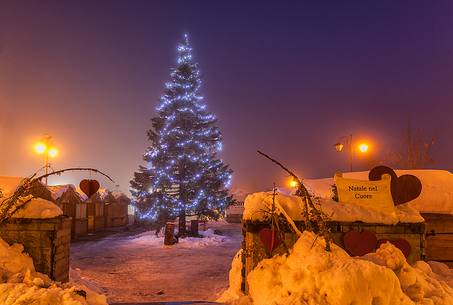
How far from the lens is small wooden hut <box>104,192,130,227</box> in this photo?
3283 cm

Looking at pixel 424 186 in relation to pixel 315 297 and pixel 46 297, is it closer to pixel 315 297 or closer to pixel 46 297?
pixel 315 297

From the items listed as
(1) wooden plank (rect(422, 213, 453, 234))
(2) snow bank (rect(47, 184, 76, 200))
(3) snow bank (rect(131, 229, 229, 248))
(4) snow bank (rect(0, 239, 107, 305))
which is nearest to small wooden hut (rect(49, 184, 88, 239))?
(2) snow bank (rect(47, 184, 76, 200))

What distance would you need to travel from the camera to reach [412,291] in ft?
19.4

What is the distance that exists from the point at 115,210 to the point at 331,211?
94.3 feet

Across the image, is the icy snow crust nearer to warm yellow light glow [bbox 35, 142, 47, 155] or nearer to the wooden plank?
the wooden plank

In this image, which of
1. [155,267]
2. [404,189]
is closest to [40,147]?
[155,267]

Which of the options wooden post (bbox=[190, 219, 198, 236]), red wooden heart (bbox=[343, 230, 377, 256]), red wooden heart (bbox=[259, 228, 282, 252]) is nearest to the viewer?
red wooden heart (bbox=[259, 228, 282, 252])

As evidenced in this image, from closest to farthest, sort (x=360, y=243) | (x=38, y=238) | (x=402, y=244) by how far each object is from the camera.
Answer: (x=360, y=243) → (x=402, y=244) → (x=38, y=238)

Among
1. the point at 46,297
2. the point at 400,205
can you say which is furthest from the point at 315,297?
the point at 400,205

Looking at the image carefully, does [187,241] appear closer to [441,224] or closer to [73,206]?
[73,206]

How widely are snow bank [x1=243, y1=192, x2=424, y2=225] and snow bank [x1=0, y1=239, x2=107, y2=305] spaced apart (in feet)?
9.85

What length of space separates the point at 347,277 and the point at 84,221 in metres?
25.4

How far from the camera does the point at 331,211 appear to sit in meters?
7.70

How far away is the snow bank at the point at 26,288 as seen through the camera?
5207mm
